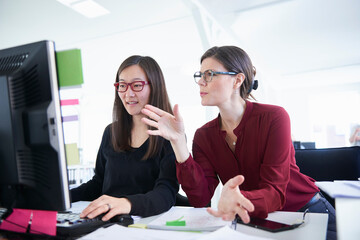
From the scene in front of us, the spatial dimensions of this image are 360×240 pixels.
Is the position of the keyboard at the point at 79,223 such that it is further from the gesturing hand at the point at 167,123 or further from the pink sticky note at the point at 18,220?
the gesturing hand at the point at 167,123

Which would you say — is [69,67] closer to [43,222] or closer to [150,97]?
[43,222]

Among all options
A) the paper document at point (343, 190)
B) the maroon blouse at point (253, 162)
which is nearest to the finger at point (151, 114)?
the maroon blouse at point (253, 162)

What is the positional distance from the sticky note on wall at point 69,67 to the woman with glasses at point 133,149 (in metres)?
0.65

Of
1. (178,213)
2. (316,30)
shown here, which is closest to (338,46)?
(316,30)

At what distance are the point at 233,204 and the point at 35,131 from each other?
1.97 feet

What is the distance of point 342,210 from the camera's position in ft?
2.30

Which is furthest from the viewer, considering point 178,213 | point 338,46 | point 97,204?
point 338,46

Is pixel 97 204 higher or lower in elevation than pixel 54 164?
lower

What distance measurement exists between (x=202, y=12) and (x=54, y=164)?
348cm

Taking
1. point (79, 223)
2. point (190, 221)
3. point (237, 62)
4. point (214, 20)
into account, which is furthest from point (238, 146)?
point (214, 20)

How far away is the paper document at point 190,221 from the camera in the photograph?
2.89 ft

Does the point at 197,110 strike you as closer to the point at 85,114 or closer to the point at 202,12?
the point at 85,114

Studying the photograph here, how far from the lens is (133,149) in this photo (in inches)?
56.7

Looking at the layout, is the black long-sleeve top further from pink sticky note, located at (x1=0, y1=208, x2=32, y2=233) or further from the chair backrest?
the chair backrest
